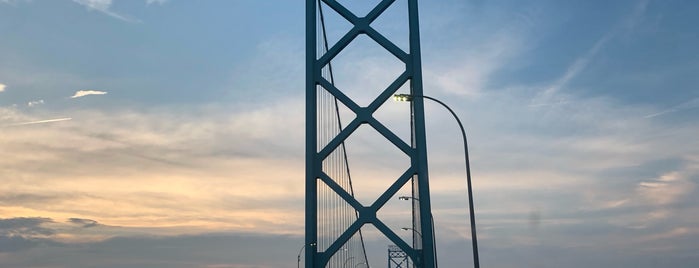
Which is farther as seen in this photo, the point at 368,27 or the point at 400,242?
Result: the point at 368,27

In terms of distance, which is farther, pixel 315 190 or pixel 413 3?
pixel 413 3

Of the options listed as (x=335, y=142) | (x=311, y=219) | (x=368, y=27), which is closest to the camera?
(x=311, y=219)

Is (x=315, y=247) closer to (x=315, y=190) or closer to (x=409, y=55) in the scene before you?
(x=315, y=190)

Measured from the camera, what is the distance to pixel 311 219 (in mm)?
22672

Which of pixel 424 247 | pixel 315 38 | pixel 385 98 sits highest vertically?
pixel 315 38

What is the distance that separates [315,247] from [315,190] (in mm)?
1672

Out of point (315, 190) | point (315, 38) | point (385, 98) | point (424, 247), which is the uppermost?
point (315, 38)

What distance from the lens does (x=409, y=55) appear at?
24781mm

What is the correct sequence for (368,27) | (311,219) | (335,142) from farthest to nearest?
1. (368,27)
2. (335,142)
3. (311,219)

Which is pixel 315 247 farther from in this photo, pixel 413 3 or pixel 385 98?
pixel 413 3

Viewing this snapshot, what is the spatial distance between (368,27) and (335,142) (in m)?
4.27

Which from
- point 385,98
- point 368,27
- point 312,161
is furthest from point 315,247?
point 368,27

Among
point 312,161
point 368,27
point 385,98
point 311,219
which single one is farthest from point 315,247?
point 368,27

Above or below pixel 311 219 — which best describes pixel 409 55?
above
